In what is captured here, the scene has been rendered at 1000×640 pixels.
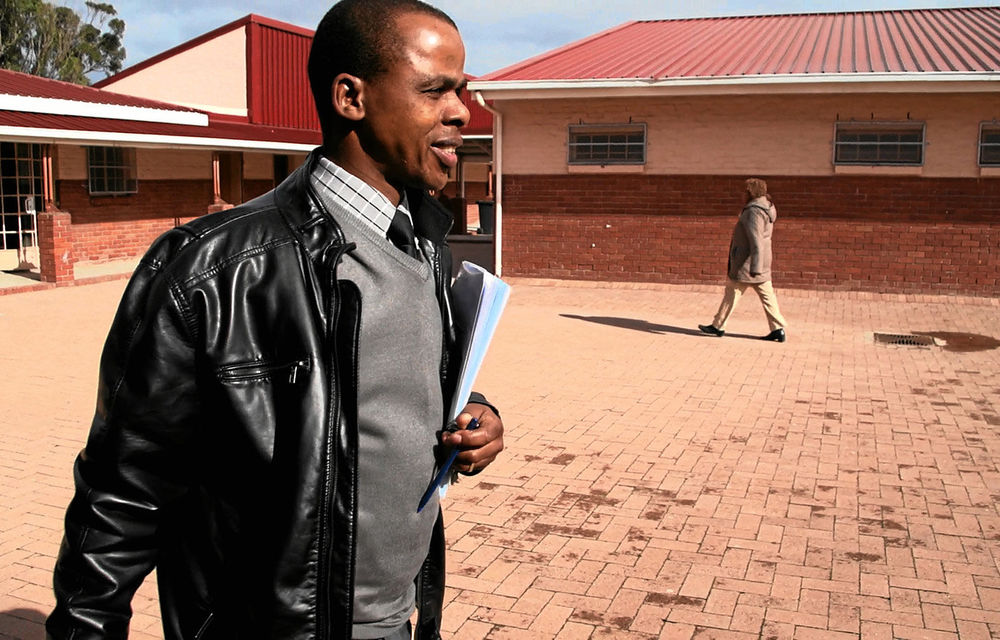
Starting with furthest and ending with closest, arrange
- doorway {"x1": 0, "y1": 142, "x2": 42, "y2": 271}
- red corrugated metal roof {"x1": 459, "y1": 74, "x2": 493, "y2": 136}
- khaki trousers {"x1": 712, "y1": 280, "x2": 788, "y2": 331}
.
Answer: red corrugated metal roof {"x1": 459, "y1": 74, "x2": 493, "y2": 136}, doorway {"x1": 0, "y1": 142, "x2": 42, "y2": 271}, khaki trousers {"x1": 712, "y1": 280, "x2": 788, "y2": 331}

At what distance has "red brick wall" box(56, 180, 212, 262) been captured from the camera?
1804cm

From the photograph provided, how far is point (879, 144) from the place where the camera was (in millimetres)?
14594

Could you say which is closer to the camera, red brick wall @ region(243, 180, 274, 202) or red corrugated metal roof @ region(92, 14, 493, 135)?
red brick wall @ region(243, 180, 274, 202)

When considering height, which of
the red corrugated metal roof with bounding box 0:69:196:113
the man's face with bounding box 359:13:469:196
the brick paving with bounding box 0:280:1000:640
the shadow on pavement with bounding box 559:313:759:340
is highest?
the red corrugated metal roof with bounding box 0:69:196:113

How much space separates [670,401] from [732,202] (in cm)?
784

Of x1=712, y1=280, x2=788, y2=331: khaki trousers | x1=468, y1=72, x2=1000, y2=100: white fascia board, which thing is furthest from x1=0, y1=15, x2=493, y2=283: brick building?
x1=712, y1=280, x2=788, y2=331: khaki trousers

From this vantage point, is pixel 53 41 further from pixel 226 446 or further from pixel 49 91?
pixel 226 446

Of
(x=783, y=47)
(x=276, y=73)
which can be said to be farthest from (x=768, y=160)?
(x=276, y=73)

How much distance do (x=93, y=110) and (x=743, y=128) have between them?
455 inches

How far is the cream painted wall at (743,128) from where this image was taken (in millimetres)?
14227

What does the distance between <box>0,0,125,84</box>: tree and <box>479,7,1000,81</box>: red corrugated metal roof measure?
40.8 metres

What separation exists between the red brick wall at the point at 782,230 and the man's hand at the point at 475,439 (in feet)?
45.2

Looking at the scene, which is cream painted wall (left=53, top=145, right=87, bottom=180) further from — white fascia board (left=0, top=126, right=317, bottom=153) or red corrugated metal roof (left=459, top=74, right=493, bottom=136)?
red corrugated metal roof (left=459, top=74, right=493, bottom=136)

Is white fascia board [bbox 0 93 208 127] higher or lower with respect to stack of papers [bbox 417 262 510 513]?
higher
